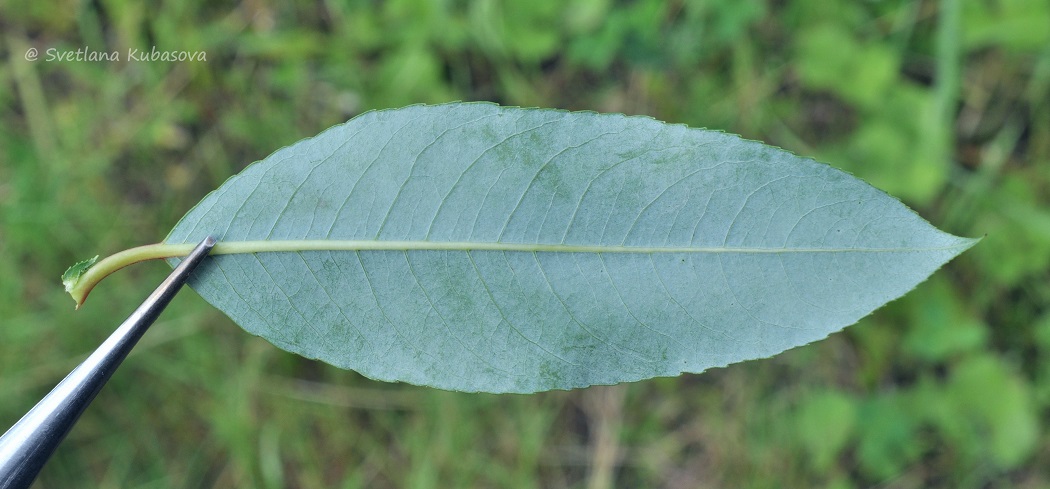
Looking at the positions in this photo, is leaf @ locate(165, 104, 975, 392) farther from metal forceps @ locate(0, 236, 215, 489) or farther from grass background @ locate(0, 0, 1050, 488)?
grass background @ locate(0, 0, 1050, 488)

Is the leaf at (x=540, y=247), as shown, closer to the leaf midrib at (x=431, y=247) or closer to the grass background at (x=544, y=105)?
the leaf midrib at (x=431, y=247)

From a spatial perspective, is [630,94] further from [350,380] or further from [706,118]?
[350,380]

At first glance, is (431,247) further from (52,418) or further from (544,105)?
(544,105)

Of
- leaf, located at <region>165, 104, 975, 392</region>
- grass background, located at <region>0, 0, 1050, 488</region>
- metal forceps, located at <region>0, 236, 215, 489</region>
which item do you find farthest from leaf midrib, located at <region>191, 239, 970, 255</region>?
grass background, located at <region>0, 0, 1050, 488</region>

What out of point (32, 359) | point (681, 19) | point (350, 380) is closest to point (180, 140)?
point (32, 359)

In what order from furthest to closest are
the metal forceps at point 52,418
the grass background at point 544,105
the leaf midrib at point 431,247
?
the grass background at point 544,105, the leaf midrib at point 431,247, the metal forceps at point 52,418

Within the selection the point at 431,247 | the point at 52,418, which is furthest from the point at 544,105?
the point at 52,418

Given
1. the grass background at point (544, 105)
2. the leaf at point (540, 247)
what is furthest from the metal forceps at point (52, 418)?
the grass background at point (544, 105)
